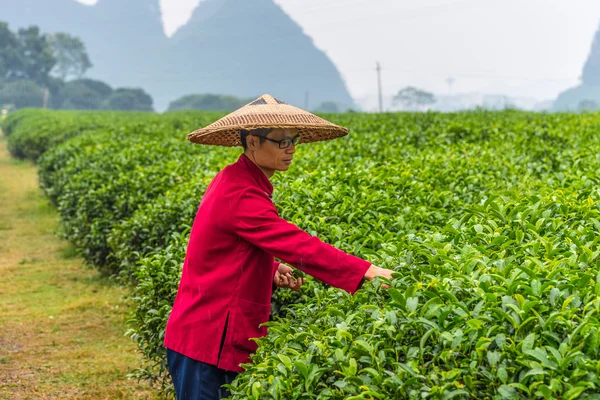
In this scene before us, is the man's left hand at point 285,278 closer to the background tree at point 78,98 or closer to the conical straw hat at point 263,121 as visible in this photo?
the conical straw hat at point 263,121

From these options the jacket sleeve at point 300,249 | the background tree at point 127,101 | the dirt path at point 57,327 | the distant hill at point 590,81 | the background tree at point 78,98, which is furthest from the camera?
the distant hill at point 590,81

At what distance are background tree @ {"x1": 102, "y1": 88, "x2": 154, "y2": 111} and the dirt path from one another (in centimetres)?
7786

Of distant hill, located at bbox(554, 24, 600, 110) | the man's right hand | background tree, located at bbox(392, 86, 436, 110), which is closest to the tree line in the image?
background tree, located at bbox(392, 86, 436, 110)

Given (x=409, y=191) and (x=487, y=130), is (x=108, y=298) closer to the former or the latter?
(x=409, y=191)

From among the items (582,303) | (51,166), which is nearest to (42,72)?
(51,166)

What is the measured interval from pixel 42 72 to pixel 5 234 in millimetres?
80455

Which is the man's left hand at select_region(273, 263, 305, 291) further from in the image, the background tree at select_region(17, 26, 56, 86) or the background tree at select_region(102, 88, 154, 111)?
the background tree at select_region(17, 26, 56, 86)

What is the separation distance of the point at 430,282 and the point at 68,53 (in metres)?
117

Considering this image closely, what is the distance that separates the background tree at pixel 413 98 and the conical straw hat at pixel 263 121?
388ft

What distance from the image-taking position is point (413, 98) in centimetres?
12094

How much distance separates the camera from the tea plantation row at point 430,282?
222cm

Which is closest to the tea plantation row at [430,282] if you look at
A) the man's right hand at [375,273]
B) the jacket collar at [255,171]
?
the man's right hand at [375,273]

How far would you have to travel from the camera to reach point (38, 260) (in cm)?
975

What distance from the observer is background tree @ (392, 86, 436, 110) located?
394 feet
